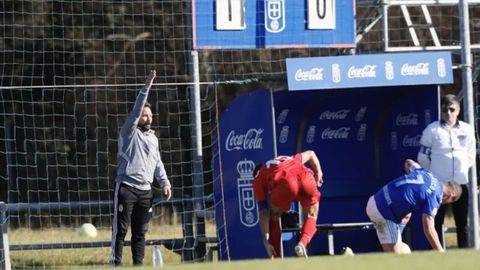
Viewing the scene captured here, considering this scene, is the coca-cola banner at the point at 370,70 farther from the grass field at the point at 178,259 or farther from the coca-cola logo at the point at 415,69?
the grass field at the point at 178,259

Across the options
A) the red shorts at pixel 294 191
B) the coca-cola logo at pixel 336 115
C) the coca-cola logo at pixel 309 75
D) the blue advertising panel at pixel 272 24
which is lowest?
the red shorts at pixel 294 191

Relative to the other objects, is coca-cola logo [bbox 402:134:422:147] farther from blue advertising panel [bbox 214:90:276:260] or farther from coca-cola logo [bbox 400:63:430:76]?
blue advertising panel [bbox 214:90:276:260]

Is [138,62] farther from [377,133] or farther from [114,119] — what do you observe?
[377,133]

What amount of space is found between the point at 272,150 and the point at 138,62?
12.0m

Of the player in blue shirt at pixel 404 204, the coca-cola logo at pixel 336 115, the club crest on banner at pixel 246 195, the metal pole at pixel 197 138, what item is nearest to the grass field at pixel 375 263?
the player in blue shirt at pixel 404 204

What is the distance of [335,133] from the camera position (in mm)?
15617

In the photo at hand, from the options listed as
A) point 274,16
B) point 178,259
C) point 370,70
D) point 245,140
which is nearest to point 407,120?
point 370,70

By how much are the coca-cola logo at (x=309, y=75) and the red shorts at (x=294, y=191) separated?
979 mm

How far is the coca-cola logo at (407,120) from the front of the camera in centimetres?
1502

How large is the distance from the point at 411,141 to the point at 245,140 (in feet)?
6.94

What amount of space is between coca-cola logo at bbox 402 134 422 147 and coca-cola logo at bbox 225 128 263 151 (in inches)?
82.2

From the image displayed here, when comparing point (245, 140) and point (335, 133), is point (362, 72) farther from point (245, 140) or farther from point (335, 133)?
point (335, 133)

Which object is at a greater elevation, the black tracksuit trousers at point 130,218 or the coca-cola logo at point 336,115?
the coca-cola logo at point 336,115

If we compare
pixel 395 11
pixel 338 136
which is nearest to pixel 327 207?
pixel 338 136
